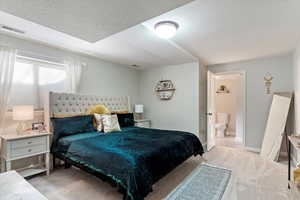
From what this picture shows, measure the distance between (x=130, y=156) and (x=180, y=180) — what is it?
116 centimetres

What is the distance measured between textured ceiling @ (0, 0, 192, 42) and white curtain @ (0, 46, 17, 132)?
1418mm

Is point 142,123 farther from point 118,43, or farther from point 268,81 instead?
point 268,81

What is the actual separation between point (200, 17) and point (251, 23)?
80cm

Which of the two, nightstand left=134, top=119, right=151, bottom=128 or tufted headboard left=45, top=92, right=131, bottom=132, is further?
nightstand left=134, top=119, right=151, bottom=128

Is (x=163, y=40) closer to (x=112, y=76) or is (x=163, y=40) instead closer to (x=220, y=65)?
(x=112, y=76)

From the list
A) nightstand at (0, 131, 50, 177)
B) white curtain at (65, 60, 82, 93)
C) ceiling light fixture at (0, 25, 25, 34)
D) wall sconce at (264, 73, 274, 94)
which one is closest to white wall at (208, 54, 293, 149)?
wall sconce at (264, 73, 274, 94)

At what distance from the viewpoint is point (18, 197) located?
4.01ft

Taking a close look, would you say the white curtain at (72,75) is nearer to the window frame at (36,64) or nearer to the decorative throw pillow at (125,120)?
the window frame at (36,64)

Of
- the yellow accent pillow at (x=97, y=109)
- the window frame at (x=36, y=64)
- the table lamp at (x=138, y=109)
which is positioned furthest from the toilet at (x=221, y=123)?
the window frame at (x=36, y=64)

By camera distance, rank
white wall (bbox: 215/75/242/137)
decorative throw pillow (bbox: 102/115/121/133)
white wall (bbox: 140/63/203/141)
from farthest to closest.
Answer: white wall (bbox: 215/75/242/137)
white wall (bbox: 140/63/203/141)
decorative throw pillow (bbox: 102/115/121/133)

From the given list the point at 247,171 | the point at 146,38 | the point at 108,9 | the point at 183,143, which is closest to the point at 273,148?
the point at 247,171

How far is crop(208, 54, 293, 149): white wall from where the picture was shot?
369 cm

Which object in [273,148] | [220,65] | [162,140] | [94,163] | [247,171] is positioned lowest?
[247,171]

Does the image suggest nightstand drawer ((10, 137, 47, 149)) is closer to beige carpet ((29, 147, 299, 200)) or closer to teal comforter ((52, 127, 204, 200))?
teal comforter ((52, 127, 204, 200))
